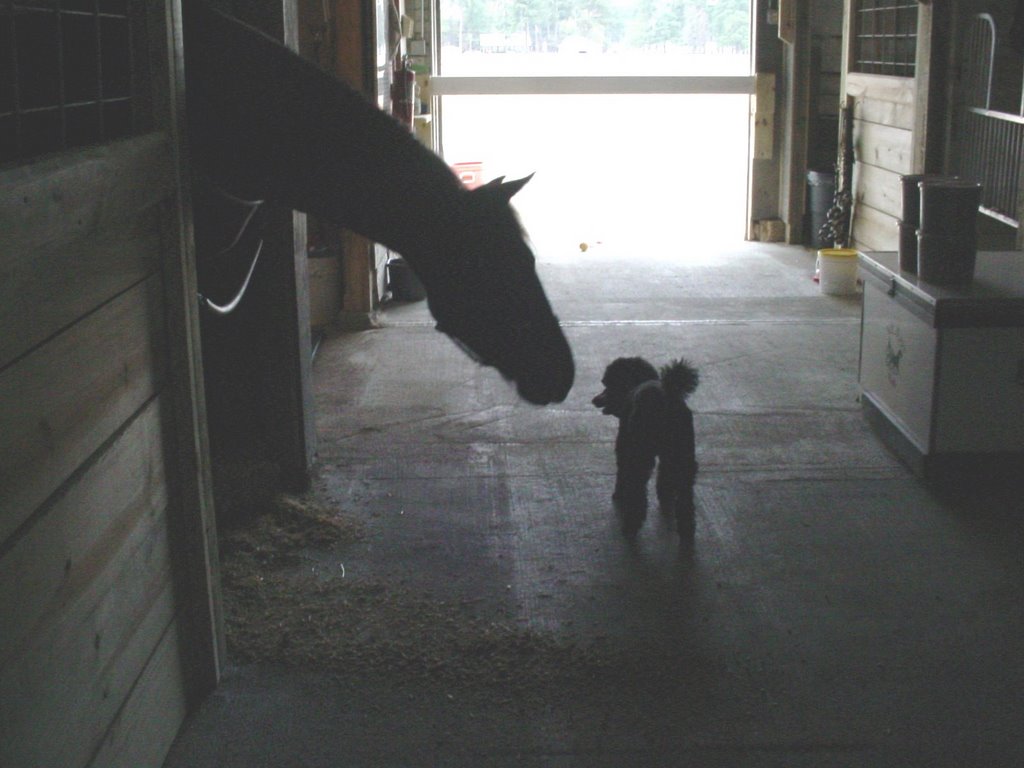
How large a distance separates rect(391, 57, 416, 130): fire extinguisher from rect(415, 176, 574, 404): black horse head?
4.73m

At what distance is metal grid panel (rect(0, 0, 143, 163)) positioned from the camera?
215 centimetres

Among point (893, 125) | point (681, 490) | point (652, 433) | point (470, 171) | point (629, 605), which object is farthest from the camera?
point (470, 171)

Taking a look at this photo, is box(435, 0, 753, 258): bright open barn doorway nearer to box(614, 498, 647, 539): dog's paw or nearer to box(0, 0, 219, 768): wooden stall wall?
box(614, 498, 647, 539): dog's paw

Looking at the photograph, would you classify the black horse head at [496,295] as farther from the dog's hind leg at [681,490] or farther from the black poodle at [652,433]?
the dog's hind leg at [681,490]

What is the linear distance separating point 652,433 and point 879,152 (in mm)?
4950

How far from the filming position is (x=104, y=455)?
2021 mm

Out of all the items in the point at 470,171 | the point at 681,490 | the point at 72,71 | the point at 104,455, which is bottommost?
the point at 681,490

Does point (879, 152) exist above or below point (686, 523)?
above

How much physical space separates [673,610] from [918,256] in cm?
184

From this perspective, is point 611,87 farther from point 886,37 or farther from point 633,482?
point 633,482

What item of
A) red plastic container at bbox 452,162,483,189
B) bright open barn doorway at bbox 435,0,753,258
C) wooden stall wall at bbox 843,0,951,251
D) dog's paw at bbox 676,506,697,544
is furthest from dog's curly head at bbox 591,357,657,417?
red plastic container at bbox 452,162,483,189

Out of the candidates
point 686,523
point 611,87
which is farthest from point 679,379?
point 611,87

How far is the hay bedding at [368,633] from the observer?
9.05 feet

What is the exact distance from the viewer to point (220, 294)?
386 centimetres
